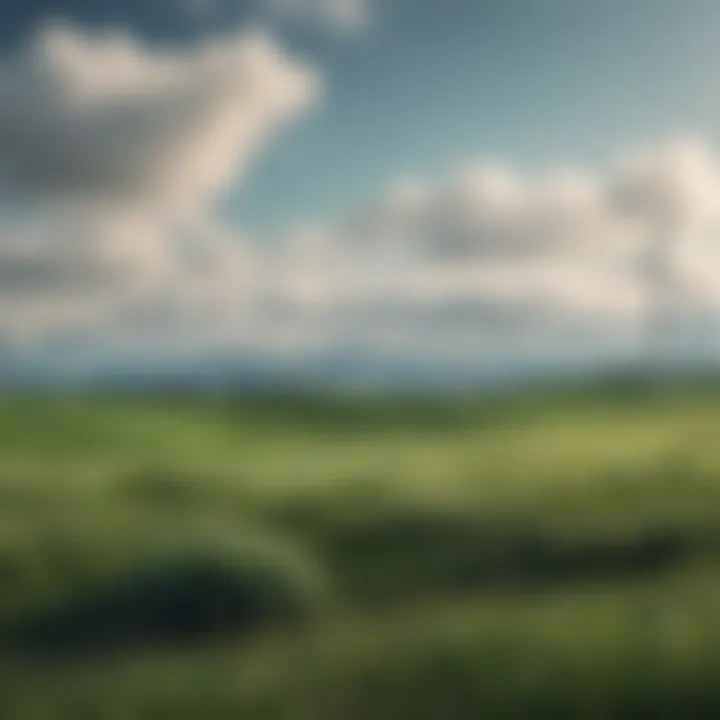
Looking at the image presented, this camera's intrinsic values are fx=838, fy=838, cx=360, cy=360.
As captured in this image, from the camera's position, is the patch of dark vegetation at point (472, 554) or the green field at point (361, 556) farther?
the patch of dark vegetation at point (472, 554)

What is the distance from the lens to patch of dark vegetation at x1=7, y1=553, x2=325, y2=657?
1.43 m

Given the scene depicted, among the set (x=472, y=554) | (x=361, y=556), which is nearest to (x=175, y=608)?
(x=361, y=556)

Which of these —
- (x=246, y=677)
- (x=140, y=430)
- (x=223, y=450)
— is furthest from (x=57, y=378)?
(x=246, y=677)

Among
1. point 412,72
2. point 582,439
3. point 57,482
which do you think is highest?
point 412,72

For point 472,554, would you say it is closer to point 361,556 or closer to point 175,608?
point 361,556

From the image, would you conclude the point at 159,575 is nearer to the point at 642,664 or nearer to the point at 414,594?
the point at 414,594

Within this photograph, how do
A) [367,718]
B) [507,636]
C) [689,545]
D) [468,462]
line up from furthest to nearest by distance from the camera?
[468,462] < [689,545] < [507,636] < [367,718]

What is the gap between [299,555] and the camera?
5.10 feet

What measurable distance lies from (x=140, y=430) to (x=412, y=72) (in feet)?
3.14

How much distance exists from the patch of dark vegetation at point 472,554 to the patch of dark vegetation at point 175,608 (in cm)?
10

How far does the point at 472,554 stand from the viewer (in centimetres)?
156

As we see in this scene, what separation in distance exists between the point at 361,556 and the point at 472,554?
21cm

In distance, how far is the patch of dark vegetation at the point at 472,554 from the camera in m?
1.54

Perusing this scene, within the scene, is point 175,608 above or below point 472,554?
below
